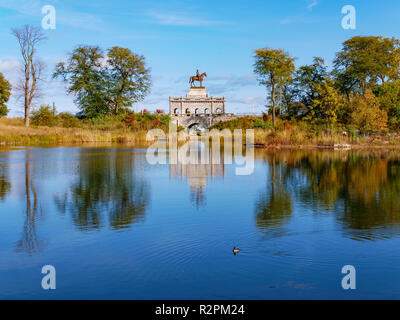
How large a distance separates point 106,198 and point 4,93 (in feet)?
184

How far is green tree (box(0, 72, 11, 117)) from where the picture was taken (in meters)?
59.2

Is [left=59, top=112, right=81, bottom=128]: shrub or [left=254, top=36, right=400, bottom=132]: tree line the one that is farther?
[left=59, top=112, right=81, bottom=128]: shrub

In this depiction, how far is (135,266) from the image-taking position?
6395mm

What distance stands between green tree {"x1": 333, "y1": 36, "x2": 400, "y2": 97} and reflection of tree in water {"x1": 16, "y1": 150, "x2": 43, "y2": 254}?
169 ft

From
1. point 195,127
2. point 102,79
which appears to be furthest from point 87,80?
point 195,127

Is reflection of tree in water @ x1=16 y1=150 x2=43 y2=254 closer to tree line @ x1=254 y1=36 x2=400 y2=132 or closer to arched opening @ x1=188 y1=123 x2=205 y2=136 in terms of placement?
tree line @ x1=254 y1=36 x2=400 y2=132

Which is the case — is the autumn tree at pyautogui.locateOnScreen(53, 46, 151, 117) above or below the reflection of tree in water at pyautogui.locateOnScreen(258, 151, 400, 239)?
above

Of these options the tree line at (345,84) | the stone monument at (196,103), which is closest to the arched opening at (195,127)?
the stone monument at (196,103)

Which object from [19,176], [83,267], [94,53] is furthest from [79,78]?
[83,267]

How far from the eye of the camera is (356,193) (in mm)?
12891

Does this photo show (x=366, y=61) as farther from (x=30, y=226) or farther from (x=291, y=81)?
(x=30, y=226)

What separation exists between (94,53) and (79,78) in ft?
14.8

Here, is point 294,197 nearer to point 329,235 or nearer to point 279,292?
point 329,235
